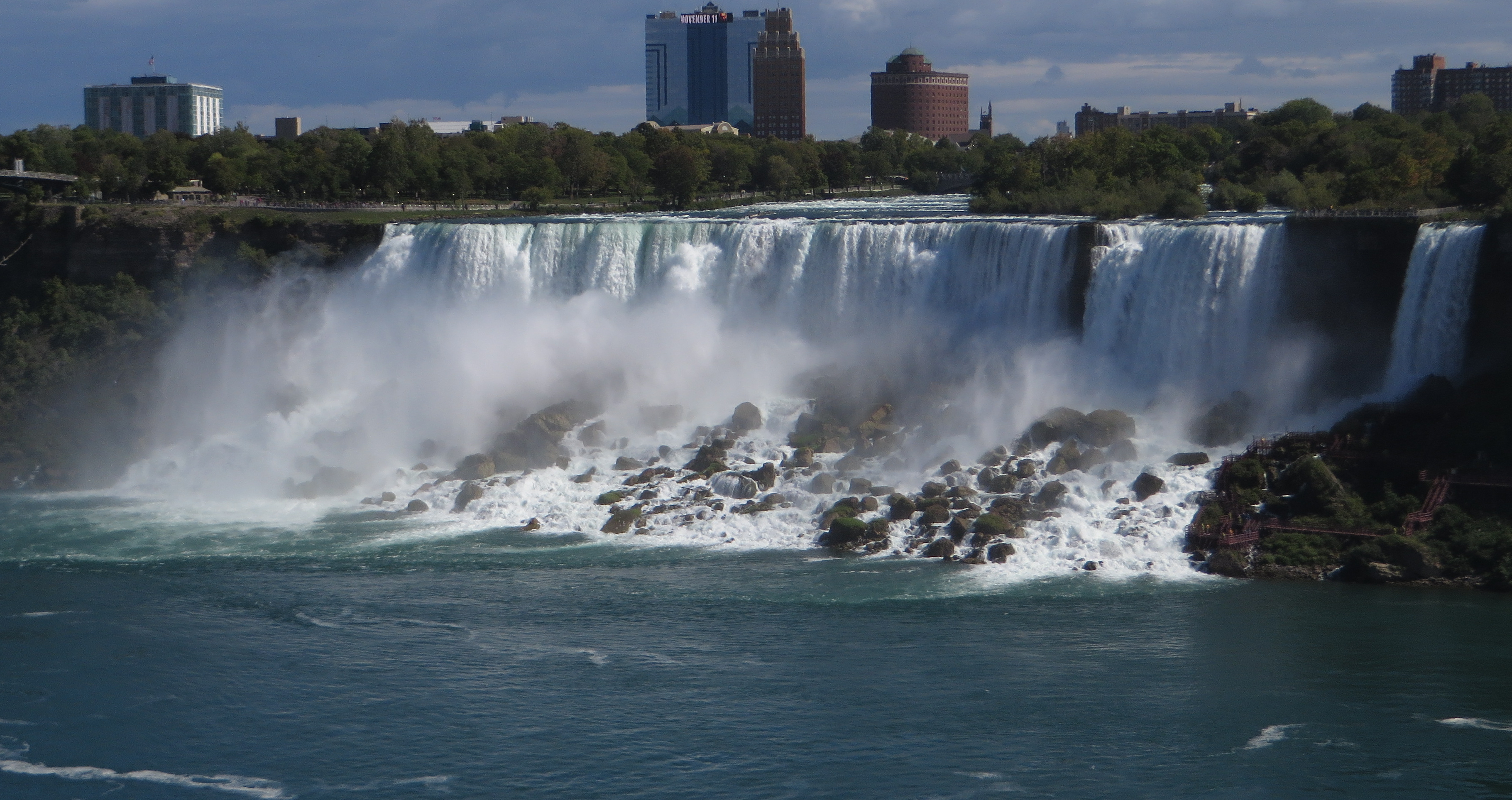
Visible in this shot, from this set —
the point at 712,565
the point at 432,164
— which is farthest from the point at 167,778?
the point at 432,164

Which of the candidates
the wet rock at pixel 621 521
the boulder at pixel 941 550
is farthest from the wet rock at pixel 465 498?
the boulder at pixel 941 550

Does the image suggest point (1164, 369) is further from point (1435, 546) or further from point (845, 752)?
point (845, 752)

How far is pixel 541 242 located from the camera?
145 feet

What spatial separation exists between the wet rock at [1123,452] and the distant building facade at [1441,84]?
116508 millimetres

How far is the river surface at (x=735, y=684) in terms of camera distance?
18609 millimetres

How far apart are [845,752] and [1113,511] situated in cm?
1189

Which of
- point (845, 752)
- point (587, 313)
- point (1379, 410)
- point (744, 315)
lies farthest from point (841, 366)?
point (845, 752)

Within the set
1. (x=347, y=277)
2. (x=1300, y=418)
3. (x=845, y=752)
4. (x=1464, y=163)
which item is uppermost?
(x=1464, y=163)

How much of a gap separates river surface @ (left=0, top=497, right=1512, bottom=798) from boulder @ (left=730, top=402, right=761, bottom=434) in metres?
8.34

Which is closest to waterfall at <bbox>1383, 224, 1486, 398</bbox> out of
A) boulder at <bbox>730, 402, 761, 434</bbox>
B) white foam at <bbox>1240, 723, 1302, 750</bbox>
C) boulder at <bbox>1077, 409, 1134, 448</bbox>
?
boulder at <bbox>1077, 409, 1134, 448</bbox>

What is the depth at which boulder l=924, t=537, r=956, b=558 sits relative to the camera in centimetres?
2856

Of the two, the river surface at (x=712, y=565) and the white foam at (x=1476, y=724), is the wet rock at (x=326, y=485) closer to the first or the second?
the river surface at (x=712, y=565)

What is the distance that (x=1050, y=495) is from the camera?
29969 millimetres

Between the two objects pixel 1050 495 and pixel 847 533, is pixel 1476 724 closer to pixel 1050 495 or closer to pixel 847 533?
pixel 1050 495
